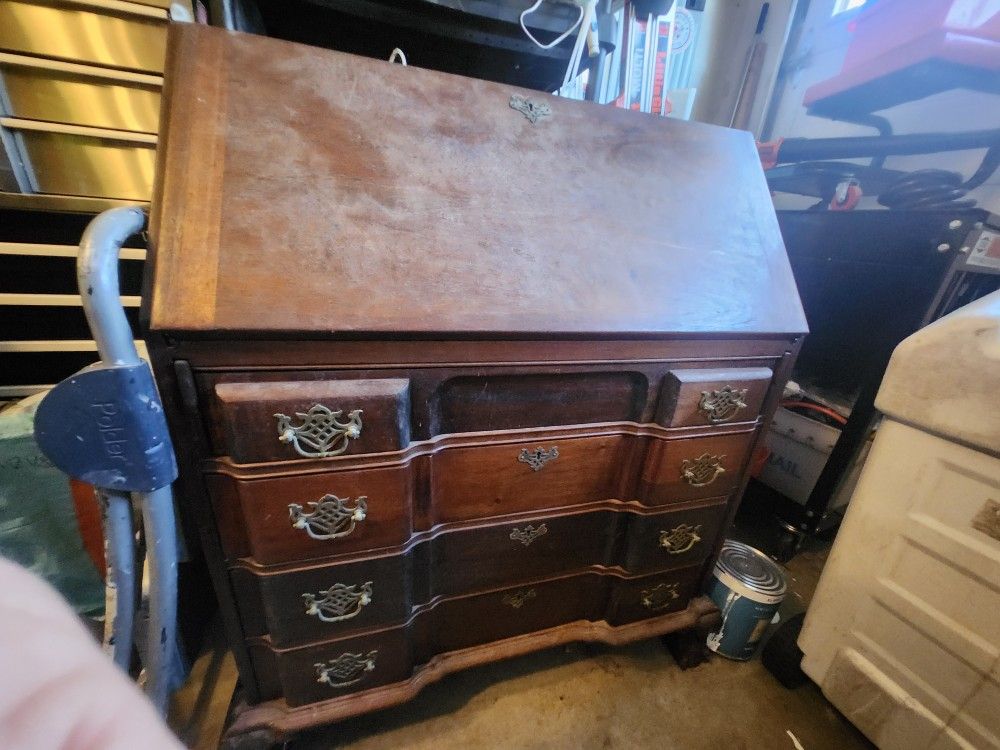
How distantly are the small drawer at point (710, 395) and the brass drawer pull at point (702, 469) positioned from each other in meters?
0.09

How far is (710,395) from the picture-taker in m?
0.79

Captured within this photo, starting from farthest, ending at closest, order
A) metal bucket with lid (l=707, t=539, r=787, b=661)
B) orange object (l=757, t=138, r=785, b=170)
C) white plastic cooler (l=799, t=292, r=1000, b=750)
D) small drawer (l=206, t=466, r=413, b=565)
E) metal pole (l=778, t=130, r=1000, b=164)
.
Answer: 1. orange object (l=757, t=138, r=785, b=170)
2. metal pole (l=778, t=130, r=1000, b=164)
3. metal bucket with lid (l=707, t=539, r=787, b=661)
4. white plastic cooler (l=799, t=292, r=1000, b=750)
5. small drawer (l=206, t=466, r=413, b=565)

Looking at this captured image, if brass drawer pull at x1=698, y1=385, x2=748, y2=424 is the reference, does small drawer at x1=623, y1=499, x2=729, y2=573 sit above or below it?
below

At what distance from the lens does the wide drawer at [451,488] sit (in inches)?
24.0

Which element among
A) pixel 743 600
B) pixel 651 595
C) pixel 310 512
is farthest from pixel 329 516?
pixel 743 600

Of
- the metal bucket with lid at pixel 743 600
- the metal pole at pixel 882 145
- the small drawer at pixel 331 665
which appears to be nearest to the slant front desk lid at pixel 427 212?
the small drawer at pixel 331 665

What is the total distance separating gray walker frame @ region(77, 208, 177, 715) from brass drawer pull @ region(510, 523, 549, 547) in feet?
2.01

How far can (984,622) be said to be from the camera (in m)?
0.71

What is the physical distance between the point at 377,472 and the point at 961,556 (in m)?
1.09

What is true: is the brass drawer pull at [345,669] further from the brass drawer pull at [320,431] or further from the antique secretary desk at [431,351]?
the brass drawer pull at [320,431]

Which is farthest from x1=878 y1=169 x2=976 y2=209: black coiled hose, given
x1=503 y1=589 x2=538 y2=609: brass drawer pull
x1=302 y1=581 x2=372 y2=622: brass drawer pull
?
x1=302 y1=581 x2=372 y2=622: brass drawer pull

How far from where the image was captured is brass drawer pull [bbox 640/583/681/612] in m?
Answer: 0.99

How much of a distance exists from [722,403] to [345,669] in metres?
0.94

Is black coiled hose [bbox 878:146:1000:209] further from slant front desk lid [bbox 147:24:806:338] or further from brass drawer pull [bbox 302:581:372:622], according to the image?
brass drawer pull [bbox 302:581:372:622]
